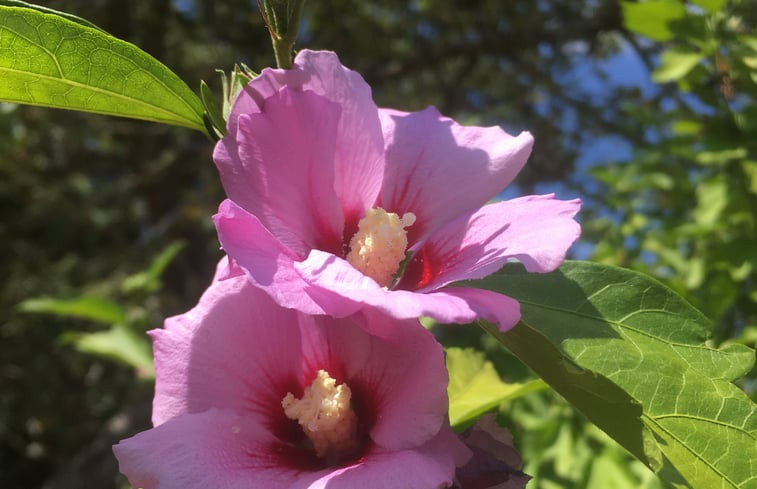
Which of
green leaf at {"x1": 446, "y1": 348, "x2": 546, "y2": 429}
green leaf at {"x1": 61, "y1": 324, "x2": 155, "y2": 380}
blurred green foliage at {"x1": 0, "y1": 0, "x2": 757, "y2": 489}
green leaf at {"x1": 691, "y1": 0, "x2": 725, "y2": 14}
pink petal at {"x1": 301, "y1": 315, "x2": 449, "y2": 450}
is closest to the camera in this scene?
pink petal at {"x1": 301, "y1": 315, "x2": 449, "y2": 450}

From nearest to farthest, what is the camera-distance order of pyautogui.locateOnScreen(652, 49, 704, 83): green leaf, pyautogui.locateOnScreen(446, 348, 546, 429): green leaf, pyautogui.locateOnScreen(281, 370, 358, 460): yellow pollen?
pyautogui.locateOnScreen(281, 370, 358, 460): yellow pollen → pyautogui.locateOnScreen(446, 348, 546, 429): green leaf → pyautogui.locateOnScreen(652, 49, 704, 83): green leaf

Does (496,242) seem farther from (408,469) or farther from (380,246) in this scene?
(408,469)

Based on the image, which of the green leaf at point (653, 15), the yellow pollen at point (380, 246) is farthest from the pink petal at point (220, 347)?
the green leaf at point (653, 15)

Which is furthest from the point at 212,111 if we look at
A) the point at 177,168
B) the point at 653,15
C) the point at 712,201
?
the point at 177,168

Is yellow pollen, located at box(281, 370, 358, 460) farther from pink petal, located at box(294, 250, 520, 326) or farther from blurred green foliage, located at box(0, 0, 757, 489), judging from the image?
blurred green foliage, located at box(0, 0, 757, 489)

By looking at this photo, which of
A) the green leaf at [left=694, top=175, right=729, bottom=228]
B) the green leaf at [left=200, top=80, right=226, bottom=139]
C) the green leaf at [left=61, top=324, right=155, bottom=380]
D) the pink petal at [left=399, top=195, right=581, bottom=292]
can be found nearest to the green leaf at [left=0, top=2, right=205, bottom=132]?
the green leaf at [left=200, top=80, right=226, bottom=139]
